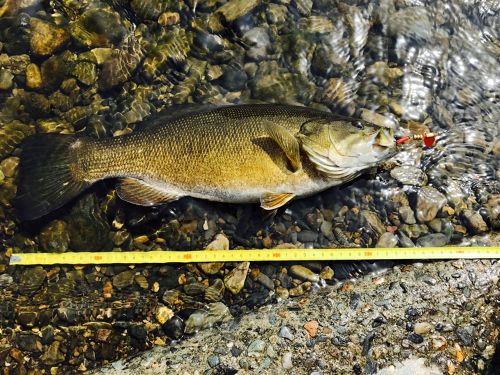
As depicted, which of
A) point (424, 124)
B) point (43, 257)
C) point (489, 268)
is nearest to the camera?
point (489, 268)

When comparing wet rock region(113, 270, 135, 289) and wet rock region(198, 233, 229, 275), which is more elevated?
wet rock region(198, 233, 229, 275)

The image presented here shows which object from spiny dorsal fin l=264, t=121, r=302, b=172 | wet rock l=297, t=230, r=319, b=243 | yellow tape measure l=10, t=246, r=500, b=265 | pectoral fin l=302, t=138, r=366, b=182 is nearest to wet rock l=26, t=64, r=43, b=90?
yellow tape measure l=10, t=246, r=500, b=265

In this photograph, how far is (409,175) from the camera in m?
4.73

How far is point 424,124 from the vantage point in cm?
492

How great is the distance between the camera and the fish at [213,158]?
13.7 feet

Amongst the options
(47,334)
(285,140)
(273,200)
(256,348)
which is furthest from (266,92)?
(47,334)

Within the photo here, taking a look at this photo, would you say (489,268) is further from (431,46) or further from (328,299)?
(431,46)

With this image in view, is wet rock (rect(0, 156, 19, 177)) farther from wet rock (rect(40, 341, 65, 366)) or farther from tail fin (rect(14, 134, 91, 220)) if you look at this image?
wet rock (rect(40, 341, 65, 366))

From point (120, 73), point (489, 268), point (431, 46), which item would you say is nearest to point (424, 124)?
point (431, 46)

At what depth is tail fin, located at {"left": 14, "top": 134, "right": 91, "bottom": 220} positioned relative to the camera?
14.6ft

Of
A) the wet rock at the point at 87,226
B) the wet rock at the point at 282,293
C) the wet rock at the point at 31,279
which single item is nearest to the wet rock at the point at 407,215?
the wet rock at the point at 282,293

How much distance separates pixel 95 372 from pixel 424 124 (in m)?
4.20

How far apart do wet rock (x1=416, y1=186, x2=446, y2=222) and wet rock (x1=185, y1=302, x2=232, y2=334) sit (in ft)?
7.28

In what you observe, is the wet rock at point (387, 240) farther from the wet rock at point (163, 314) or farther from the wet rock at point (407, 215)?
the wet rock at point (163, 314)
